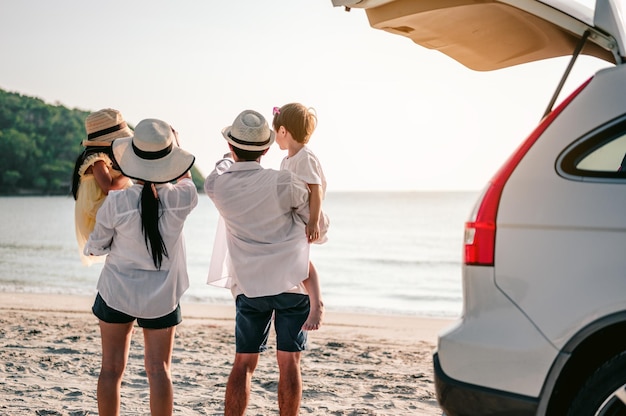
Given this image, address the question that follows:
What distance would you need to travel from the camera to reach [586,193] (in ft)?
9.54

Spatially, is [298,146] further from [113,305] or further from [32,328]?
[32,328]

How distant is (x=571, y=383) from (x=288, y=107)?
2.12 meters

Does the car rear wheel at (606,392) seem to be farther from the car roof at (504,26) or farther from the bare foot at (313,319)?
the bare foot at (313,319)

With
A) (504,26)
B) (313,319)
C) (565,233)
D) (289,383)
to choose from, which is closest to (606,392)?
(565,233)

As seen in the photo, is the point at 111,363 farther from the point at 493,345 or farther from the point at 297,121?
the point at 493,345

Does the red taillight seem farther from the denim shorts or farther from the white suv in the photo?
the denim shorts

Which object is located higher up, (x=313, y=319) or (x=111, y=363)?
(x=313, y=319)

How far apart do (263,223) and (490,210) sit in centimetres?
149

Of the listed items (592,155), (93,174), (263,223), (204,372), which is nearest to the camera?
(592,155)

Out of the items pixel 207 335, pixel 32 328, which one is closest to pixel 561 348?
pixel 207 335

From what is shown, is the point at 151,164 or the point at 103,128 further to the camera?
the point at 103,128

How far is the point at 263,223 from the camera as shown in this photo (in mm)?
4203

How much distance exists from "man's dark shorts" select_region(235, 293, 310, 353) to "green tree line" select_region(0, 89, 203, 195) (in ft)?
323

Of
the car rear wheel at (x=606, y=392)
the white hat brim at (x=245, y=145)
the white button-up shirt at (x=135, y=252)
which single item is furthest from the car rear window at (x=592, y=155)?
the white button-up shirt at (x=135, y=252)
